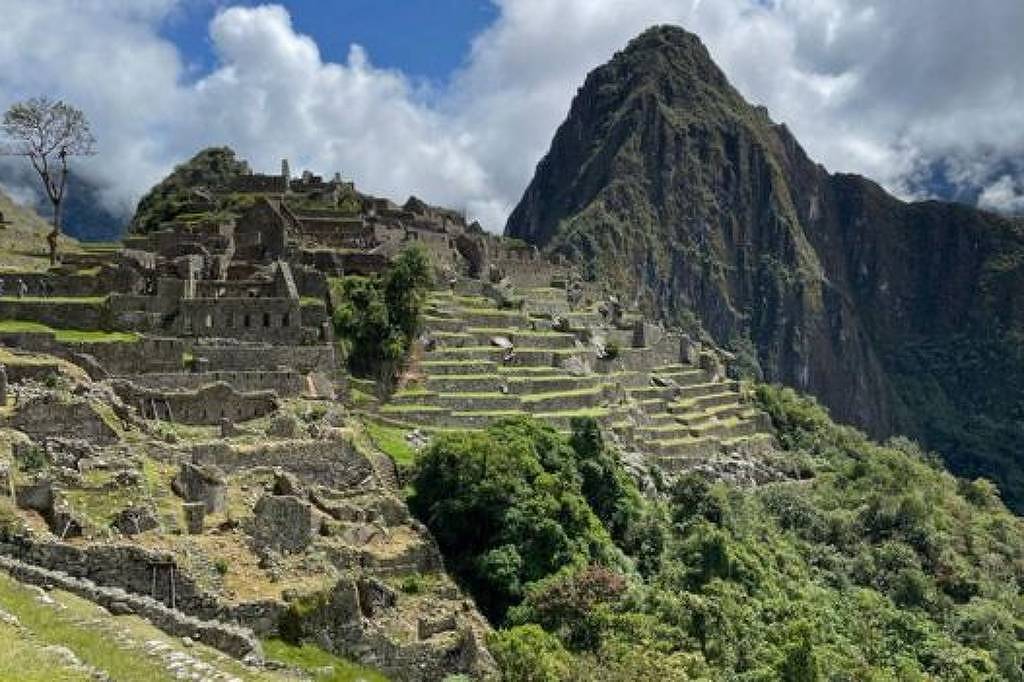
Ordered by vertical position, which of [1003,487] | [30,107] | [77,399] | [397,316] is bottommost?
[1003,487]

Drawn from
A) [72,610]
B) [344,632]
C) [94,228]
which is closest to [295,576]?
[344,632]

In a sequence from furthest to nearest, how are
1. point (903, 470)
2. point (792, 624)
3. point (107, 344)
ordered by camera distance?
1. point (903, 470)
2. point (792, 624)
3. point (107, 344)

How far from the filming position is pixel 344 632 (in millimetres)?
19938

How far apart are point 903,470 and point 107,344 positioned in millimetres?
55656

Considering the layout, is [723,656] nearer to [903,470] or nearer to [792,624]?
[792,624]

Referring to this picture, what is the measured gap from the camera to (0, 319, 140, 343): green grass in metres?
29.5

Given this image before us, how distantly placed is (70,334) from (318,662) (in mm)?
16393

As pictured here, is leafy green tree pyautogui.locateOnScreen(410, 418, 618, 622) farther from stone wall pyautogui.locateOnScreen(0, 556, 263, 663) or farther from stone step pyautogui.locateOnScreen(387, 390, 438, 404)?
stone wall pyautogui.locateOnScreen(0, 556, 263, 663)

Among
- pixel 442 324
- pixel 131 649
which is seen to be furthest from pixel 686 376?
pixel 131 649

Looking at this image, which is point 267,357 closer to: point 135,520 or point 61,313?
point 61,313

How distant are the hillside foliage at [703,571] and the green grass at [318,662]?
3855 mm

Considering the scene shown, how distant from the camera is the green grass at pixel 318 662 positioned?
18.1 metres

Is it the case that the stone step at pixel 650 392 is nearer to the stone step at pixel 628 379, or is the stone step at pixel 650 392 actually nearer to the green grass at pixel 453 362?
the stone step at pixel 628 379

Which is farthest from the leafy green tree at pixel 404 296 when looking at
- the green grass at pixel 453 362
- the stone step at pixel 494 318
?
the stone step at pixel 494 318
